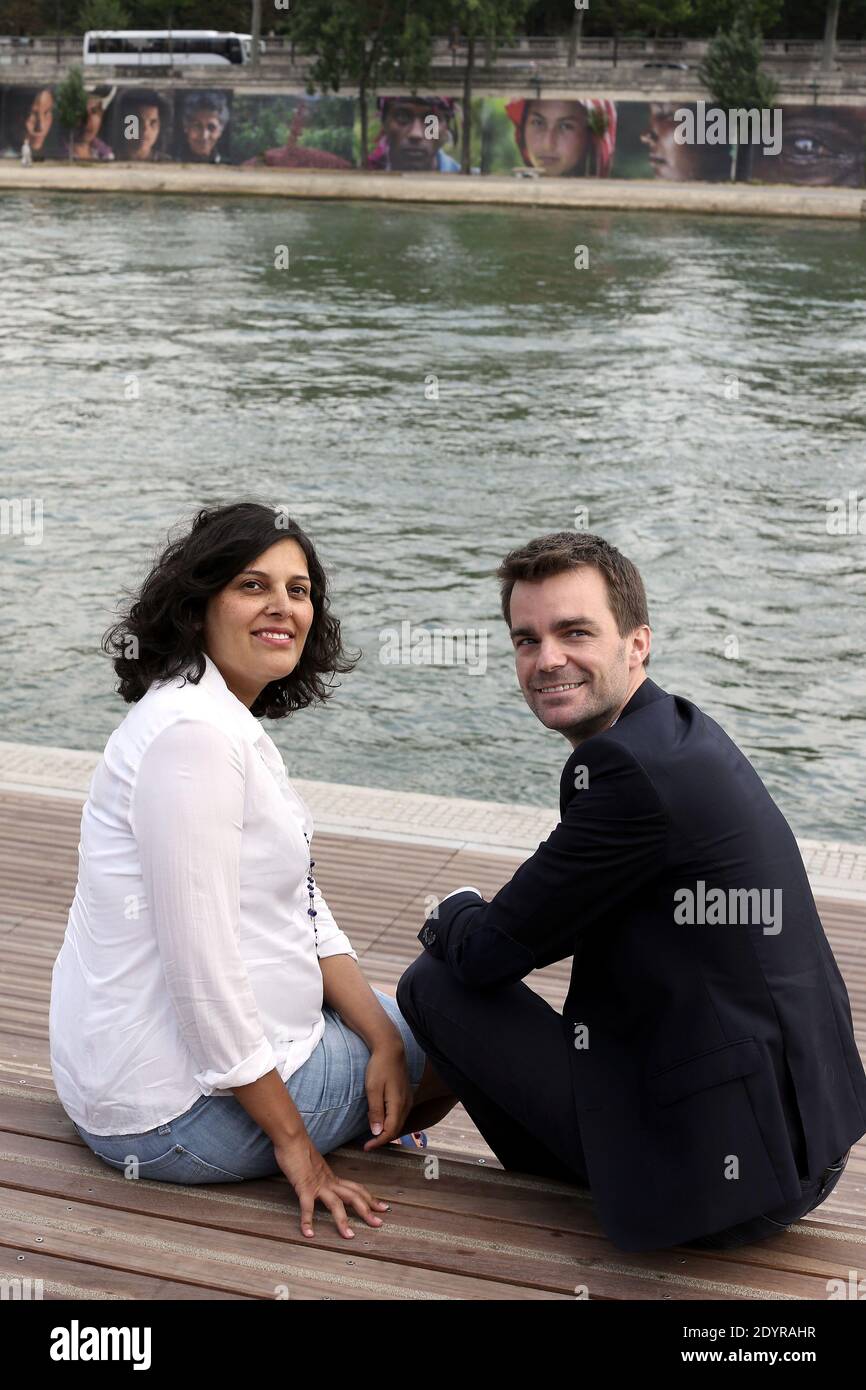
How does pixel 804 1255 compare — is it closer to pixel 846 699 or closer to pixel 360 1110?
pixel 360 1110

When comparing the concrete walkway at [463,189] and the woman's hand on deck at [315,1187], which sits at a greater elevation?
the concrete walkway at [463,189]

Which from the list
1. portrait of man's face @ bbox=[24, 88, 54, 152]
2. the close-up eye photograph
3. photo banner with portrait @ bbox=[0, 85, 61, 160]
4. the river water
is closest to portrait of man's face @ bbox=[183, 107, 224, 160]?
photo banner with portrait @ bbox=[0, 85, 61, 160]

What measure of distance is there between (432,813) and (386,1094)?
3010 mm

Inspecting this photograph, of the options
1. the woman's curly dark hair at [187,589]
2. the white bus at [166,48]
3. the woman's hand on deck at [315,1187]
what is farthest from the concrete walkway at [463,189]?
the woman's hand on deck at [315,1187]

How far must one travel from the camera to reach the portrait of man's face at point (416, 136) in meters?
53.2

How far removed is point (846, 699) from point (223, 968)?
24.8 feet

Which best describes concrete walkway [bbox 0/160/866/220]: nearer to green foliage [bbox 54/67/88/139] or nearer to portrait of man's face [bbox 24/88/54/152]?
green foliage [bbox 54/67/88/139]

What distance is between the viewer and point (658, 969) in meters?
2.43

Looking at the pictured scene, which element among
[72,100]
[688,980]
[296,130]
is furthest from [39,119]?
[688,980]

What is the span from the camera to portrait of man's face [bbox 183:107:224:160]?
55312 millimetres

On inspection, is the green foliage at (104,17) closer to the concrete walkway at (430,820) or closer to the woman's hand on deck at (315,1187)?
the concrete walkway at (430,820)

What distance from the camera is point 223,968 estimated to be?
244 cm

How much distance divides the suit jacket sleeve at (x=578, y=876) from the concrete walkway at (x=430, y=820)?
9.00 ft

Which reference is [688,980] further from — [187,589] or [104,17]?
[104,17]
